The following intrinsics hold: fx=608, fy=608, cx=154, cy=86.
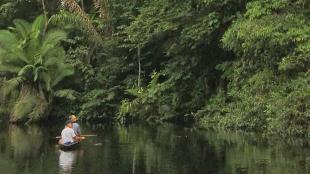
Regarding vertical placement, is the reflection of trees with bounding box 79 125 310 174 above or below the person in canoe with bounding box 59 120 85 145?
below

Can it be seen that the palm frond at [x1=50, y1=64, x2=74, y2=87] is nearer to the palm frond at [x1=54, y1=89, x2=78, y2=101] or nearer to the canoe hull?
the palm frond at [x1=54, y1=89, x2=78, y2=101]

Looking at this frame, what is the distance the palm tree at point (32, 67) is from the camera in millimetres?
31297

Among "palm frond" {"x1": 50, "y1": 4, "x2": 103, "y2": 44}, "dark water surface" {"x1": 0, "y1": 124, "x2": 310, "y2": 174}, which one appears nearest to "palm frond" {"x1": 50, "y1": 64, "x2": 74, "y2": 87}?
"palm frond" {"x1": 50, "y1": 4, "x2": 103, "y2": 44}

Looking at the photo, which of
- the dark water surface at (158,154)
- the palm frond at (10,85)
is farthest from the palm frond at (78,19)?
the dark water surface at (158,154)

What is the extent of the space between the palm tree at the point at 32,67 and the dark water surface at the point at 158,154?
22.2 feet

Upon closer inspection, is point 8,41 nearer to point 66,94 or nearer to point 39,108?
point 39,108

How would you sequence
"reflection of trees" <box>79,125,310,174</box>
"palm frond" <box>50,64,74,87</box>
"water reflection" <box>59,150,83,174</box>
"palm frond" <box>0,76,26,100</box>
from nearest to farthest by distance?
"reflection of trees" <box>79,125,310,174</box> → "water reflection" <box>59,150,83,174</box> → "palm frond" <box>0,76,26,100</box> → "palm frond" <box>50,64,74,87</box>

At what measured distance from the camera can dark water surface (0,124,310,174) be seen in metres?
14.7

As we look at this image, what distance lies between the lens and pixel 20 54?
3152cm

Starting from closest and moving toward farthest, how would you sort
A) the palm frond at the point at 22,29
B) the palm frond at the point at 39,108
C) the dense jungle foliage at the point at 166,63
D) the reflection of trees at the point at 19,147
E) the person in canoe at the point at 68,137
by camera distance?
the reflection of trees at the point at 19,147 < the person in canoe at the point at 68,137 < the dense jungle foliage at the point at 166,63 < the palm frond at the point at 39,108 < the palm frond at the point at 22,29

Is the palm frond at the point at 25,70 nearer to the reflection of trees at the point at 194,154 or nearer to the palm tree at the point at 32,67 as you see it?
the palm tree at the point at 32,67

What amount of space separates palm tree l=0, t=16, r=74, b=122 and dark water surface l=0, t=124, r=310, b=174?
676 cm

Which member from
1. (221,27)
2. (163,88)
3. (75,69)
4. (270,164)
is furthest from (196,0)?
(270,164)

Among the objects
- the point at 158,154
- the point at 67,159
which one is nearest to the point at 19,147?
the point at 67,159
